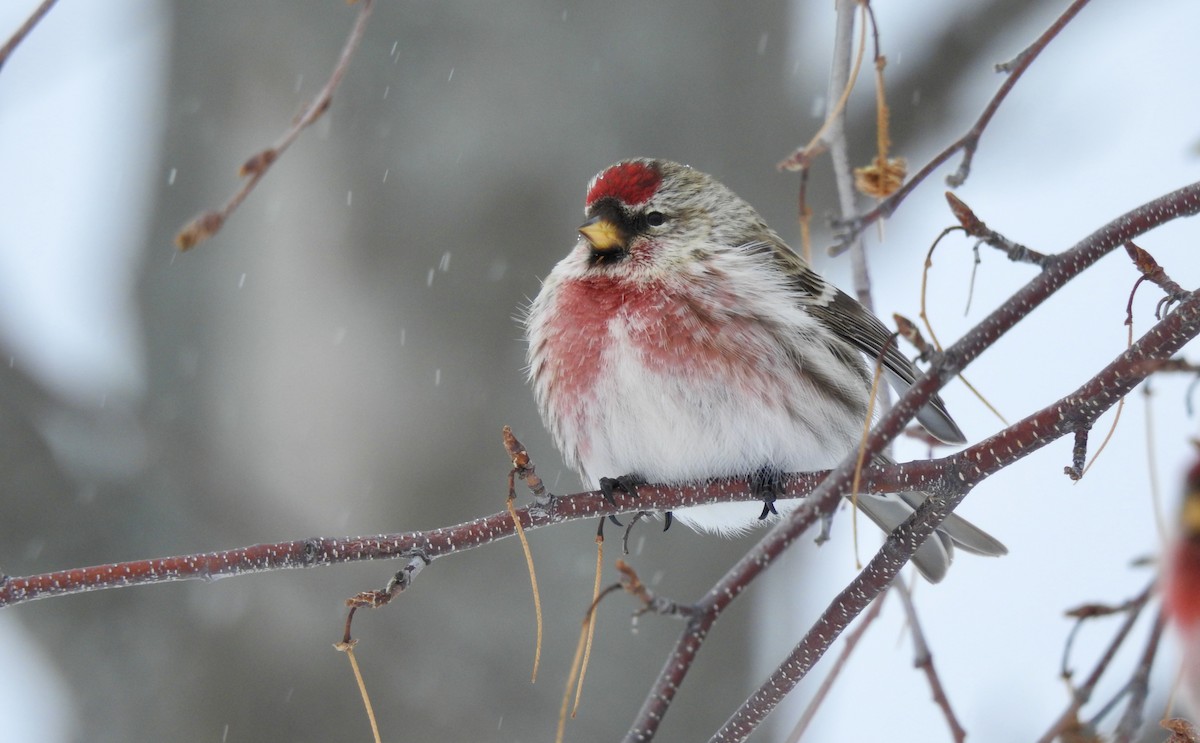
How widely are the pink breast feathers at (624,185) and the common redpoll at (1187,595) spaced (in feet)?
6.33

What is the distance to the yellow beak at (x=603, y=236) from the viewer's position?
2.46 m

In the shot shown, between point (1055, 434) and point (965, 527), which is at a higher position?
point (1055, 434)

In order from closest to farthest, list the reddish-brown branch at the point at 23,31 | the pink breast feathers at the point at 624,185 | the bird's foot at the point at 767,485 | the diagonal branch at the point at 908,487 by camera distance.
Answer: the reddish-brown branch at the point at 23,31 < the diagonal branch at the point at 908,487 < the bird's foot at the point at 767,485 < the pink breast feathers at the point at 624,185

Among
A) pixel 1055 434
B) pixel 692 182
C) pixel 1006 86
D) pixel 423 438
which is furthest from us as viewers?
→ pixel 423 438

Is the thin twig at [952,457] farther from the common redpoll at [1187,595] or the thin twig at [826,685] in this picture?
the common redpoll at [1187,595]

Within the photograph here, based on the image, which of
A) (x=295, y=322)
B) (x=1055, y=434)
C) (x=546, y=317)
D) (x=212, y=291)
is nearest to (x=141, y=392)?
(x=212, y=291)

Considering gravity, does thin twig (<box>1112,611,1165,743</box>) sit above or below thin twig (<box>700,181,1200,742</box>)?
below

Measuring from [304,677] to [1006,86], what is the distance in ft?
9.92

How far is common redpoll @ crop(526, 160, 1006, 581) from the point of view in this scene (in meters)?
2.26

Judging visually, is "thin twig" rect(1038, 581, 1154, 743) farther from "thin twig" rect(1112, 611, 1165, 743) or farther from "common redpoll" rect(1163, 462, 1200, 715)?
"common redpoll" rect(1163, 462, 1200, 715)

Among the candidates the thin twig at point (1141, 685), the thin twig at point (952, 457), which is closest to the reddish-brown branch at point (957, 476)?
the thin twig at point (952, 457)

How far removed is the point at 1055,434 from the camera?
1442mm

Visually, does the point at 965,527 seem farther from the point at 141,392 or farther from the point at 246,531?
the point at 141,392

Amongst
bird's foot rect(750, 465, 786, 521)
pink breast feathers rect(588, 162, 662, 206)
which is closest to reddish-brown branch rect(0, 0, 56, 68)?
bird's foot rect(750, 465, 786, 521)
